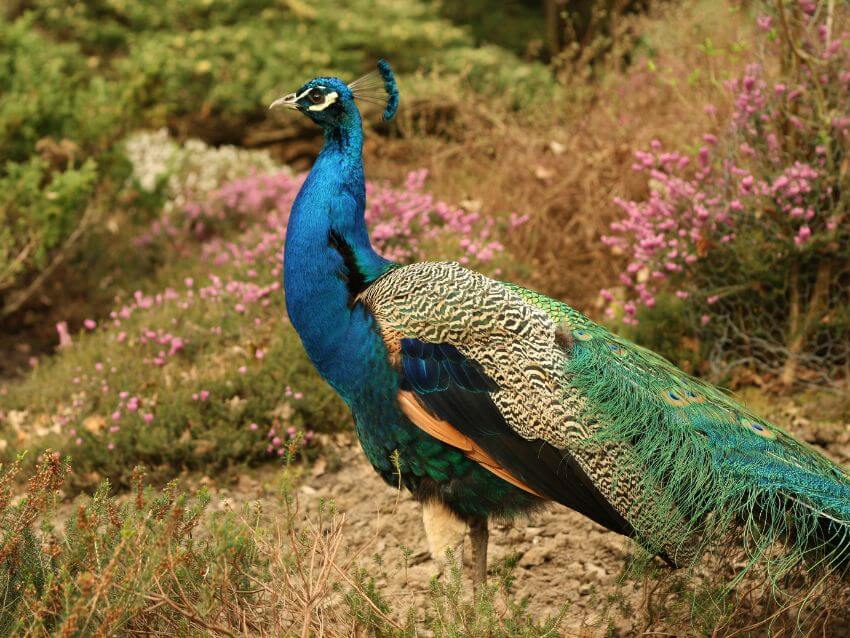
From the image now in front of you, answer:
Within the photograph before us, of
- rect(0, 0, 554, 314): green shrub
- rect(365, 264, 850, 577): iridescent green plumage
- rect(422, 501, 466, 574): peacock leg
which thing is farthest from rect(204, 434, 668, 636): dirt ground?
rect(0, 0, 554, 314): green shrub

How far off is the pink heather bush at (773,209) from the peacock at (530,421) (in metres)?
1.71

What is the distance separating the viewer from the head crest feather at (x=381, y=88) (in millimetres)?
3402

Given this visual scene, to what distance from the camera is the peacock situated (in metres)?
2.65

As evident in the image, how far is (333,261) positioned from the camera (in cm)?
310

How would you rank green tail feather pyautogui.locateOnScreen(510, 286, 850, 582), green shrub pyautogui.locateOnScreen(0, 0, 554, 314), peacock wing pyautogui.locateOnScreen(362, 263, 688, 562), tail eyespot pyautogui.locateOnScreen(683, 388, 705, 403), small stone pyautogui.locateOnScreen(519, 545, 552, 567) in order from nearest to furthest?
green tail feather pyautogui.locateOnScreen(510, 286, 850, 582), peacock wing pyautogui.locateOnScreen(362, 263, 688, 562), tail eyespot pyautogui.locateOnScreen(683, 388, 705, 403), small stone pyautogui.locateOnScreen(519, 545, 552, 567), green shrub pyautogui.locateOnScreen(0, 0, 554, 314)

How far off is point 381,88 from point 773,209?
2047 mm

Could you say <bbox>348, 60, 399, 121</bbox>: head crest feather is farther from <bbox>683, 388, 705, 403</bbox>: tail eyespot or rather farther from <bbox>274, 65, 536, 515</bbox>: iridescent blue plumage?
<bbox>683, 388, 705, 403</bbox>: tail eyespot

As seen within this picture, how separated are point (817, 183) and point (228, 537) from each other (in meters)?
3.26

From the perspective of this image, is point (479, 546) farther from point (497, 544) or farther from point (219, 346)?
point (219, 346)

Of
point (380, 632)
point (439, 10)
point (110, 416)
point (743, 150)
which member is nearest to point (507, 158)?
point (743, 150)

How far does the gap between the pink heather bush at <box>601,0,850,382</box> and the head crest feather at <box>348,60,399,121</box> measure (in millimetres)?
1711

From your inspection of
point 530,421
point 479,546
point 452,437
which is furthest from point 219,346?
point 530,421

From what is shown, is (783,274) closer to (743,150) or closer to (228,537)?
(743,150)

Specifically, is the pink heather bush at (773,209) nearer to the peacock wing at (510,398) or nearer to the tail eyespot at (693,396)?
the tail eyespot at (693,396)
